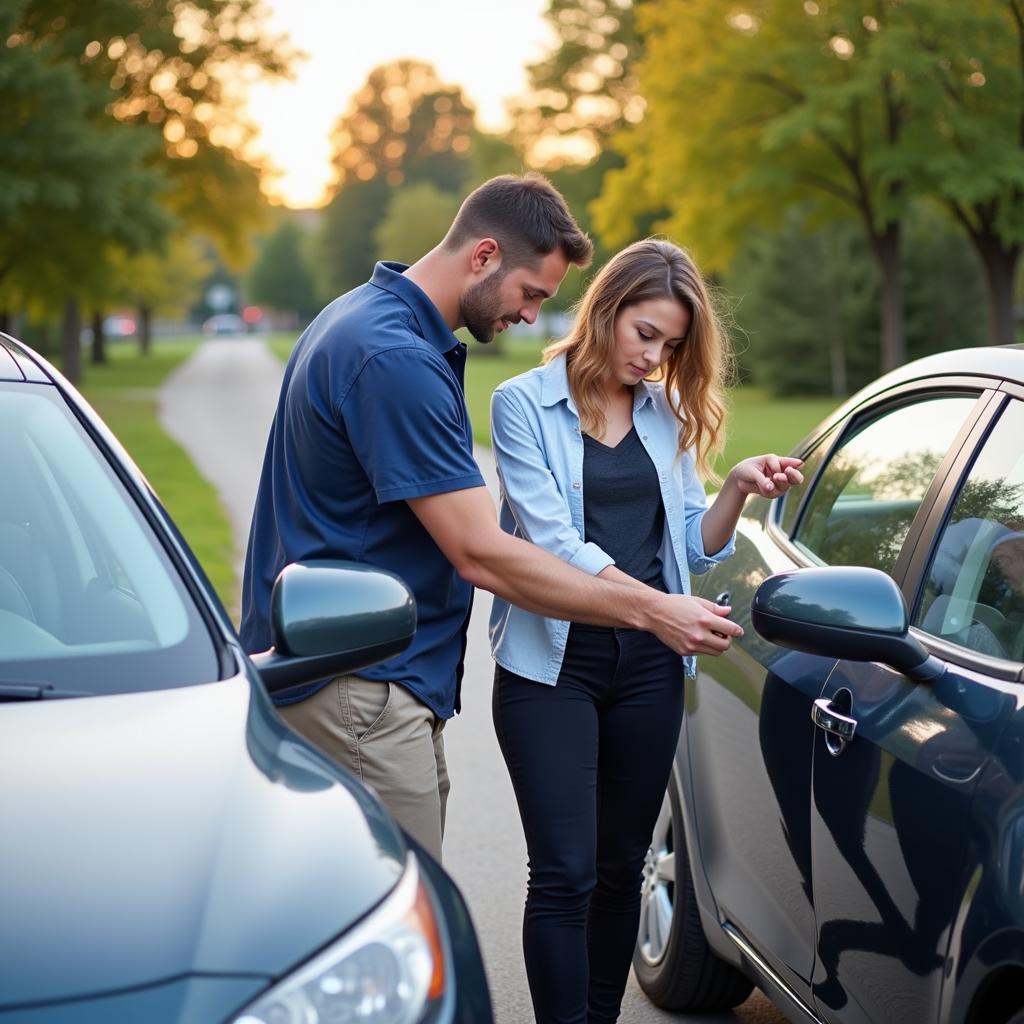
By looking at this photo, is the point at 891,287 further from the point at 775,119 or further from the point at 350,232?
the point at 350,232

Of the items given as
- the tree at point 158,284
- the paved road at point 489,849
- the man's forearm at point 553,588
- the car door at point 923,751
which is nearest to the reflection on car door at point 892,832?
the car door at point 923,751

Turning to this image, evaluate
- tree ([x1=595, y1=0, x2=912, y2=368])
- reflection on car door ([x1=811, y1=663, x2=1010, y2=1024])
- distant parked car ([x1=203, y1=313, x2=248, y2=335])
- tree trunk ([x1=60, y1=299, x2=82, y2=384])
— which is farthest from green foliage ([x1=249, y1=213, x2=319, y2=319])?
reflection on car door ([x1=811, y1=663, x2=1010, y2=1024])

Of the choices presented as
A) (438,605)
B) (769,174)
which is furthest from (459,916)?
(769,174)

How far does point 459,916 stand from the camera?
7.28 ft

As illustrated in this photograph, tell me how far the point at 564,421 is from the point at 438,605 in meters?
0.49

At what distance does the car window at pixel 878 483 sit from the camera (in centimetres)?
325

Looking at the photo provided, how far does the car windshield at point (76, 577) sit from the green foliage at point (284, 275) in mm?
132978

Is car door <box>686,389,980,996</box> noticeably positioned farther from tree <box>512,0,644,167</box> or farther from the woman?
tree <box>512,0,644,167</box>

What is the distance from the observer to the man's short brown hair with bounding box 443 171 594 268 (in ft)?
10.5

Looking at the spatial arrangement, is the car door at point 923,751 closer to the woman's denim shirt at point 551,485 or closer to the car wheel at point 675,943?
the woman's denim shirt at point 551,485

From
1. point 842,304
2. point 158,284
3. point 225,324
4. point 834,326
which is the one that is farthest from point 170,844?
point 225,324

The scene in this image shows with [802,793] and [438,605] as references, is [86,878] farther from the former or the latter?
[802,793]

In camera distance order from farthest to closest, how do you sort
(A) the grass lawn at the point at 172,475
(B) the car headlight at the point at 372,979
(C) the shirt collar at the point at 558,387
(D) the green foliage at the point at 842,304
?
(D) the green foliage at the point at 842,304, (A) the grass lawn at the point at 172,475, (C) the shirt collar at the point at 558,387, (B) the car headlight at the point at 372,979

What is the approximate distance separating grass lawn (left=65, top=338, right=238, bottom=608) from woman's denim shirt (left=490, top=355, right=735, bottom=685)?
130cm
